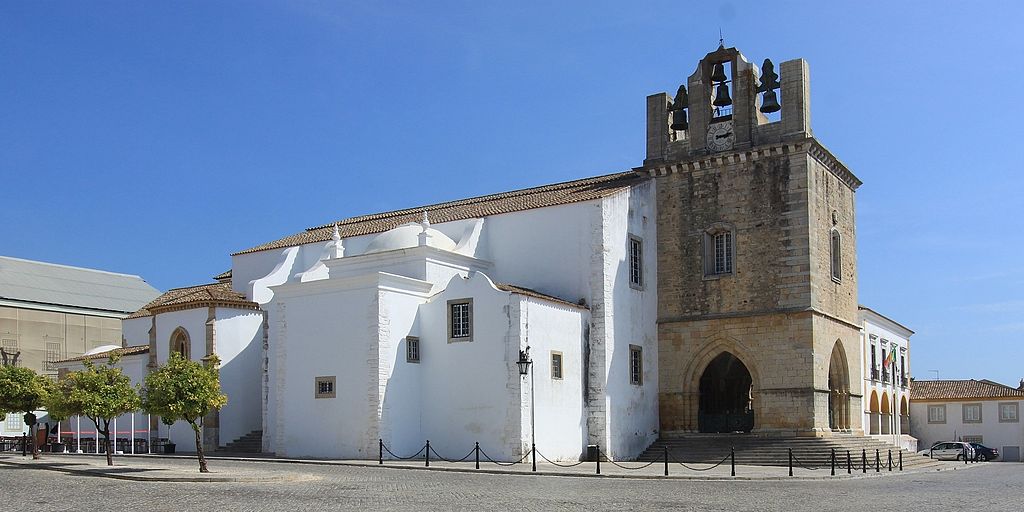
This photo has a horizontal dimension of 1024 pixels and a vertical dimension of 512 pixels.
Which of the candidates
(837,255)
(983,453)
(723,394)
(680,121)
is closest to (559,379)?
(723,394)

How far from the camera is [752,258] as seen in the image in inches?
1342

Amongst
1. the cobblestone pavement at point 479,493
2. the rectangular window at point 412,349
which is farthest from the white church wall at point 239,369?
the cobblestone pavement at point 479,493

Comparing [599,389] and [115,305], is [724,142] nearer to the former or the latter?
[599,389]

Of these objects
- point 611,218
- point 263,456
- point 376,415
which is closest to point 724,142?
point 611,218

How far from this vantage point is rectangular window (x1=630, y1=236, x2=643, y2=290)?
114 ft

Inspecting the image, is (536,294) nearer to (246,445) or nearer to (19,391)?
(246,445)

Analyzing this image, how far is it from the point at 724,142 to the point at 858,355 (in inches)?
367

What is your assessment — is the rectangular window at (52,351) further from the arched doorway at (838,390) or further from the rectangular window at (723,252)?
the arched doorway at (838,390)

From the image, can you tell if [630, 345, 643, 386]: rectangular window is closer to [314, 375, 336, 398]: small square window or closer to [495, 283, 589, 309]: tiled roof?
[495, 283, 589, 309]: tiled roof

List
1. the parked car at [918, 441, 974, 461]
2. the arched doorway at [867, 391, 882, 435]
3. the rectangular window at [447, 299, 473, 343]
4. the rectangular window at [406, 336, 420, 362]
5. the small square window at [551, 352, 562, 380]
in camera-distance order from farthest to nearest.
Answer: the parked car at [918, 441, 974, 461] → the arched doorway at [867, 391, 882, 435] → the rectangular window at [406, 336, 420, 362] → the small square window at [551, 352, 562, 380] → the rectangular window at [447, 299, 473, 343]

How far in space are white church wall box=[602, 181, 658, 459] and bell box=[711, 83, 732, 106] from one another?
3667mm

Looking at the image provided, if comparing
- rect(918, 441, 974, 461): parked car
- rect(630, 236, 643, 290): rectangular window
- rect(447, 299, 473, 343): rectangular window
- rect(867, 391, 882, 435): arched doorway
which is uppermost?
rect(630, 236, 643, 290): rectangular window

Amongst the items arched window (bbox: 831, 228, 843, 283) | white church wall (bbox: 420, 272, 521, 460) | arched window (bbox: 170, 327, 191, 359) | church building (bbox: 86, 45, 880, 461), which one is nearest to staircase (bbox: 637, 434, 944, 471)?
church building (bbox: 86, 45, 880, 461)

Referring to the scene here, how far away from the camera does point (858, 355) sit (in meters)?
37.3
